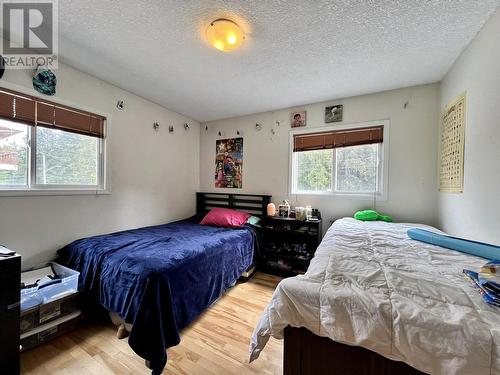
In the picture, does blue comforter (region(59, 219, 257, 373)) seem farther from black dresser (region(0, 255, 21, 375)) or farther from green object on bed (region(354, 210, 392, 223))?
green object on bed (region(354, 210, 392, 223))

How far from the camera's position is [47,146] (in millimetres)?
2025

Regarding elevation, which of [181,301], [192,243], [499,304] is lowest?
[181,301]

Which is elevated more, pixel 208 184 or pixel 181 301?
pixel 208 184

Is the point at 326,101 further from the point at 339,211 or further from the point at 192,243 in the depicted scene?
the point at 192,243

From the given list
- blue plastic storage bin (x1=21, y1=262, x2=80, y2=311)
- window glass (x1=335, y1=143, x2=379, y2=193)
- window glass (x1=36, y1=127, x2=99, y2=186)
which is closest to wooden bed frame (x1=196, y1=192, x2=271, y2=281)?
window glass (x1=335, y1=143, x2=379, y2=193)

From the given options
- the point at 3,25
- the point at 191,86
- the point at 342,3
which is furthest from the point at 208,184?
the point at 342,3

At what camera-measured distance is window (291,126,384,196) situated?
2664 millimetres

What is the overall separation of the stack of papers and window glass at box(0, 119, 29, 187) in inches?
125

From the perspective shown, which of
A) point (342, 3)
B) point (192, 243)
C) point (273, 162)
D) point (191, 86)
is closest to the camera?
point (342, 3)

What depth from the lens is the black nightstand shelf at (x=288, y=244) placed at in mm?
2734

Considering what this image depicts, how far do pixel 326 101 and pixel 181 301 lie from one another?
2979mm

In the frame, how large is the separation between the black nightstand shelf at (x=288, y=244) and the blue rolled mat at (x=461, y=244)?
1158 millimetres

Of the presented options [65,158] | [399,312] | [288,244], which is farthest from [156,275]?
[288,244]

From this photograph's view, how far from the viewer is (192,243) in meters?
2.11
